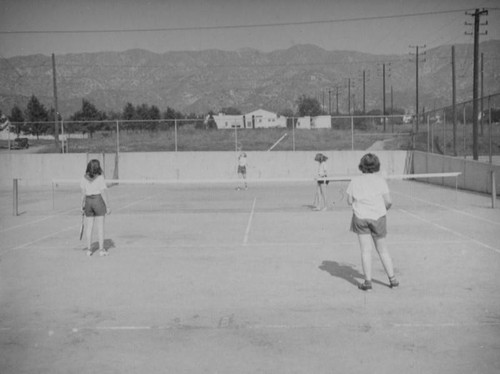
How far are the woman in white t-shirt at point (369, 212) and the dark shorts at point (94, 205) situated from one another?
490 centimetres

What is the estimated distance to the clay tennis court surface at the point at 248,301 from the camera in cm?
529

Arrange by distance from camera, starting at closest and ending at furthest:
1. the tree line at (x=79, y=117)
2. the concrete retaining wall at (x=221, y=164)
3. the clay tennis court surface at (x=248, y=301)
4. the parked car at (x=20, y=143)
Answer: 1. the clay tennis court surface at (x=248, y=301)
2. the concrete retaining wall at (x=221, y=164)
3. the tree line at (x=79, y=117)
4. the parked car at (x=20, y=143)

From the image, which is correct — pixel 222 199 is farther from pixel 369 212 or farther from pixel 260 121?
pixel 260 121

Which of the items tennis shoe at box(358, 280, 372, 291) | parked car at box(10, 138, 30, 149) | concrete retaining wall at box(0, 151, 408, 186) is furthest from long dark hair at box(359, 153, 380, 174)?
parked car at box(10, 138, 30, 149)

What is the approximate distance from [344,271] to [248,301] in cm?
219

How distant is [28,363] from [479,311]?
15.4 ft

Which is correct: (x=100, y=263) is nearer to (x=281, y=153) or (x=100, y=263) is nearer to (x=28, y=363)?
(x=28, y=363)

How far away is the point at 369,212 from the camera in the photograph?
7.57 metres

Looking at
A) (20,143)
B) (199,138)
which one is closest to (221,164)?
(199,138)

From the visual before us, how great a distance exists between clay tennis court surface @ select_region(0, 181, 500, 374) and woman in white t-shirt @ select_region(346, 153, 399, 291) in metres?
0.40

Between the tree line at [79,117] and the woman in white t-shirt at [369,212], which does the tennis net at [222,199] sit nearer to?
the woman in white t-shirt at [369,212]

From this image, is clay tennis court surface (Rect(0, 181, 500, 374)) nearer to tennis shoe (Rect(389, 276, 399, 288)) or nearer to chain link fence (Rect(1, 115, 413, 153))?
tennis shoe (Rect(389, 276, 399, 288))

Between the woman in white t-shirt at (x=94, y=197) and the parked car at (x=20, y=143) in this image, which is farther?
the parked car at (x=20, y=143)

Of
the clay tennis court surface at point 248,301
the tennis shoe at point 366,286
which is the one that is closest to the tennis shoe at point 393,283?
the clay tennis court surface at point 248,301
